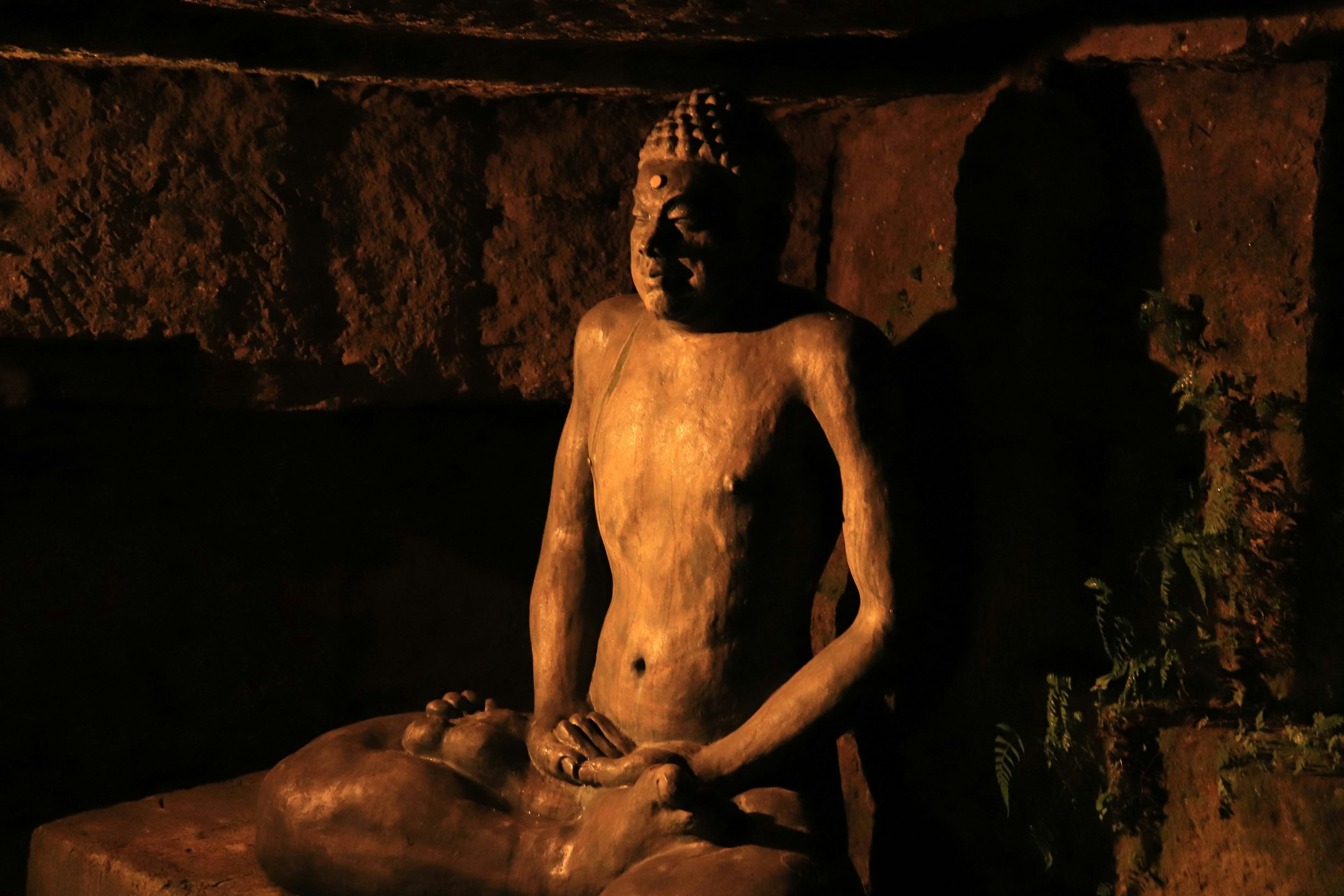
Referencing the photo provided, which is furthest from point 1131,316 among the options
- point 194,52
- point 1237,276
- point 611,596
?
point 194,52

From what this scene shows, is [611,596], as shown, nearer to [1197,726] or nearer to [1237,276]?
[1197,726]

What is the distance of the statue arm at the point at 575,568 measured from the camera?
9.84 ft

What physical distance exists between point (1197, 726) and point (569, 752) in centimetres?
122

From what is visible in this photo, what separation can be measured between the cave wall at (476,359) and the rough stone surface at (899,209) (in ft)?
0.04

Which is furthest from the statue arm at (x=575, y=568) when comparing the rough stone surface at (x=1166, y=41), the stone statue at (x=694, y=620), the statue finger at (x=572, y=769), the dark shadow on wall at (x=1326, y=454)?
the dark shadow on wall at (x=1326, y=454)

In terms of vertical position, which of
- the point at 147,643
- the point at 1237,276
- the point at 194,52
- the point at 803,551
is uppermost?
the point at 194,52

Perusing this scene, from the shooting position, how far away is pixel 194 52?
3115mm

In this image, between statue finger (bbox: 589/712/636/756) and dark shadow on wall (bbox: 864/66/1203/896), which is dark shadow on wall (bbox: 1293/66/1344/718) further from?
statue finger (bbox: 589/712/636/756)

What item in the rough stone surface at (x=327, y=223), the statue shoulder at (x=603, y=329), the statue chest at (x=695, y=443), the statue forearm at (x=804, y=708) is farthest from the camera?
the rough stone surface at (x=327, y=223)

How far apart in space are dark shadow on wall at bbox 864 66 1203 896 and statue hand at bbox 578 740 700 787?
1.68 ft

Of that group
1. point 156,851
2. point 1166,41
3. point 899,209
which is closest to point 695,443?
point 899,209

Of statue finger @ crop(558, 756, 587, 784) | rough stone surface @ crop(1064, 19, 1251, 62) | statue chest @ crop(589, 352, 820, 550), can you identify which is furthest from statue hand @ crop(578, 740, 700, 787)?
rough stone surface @ crop(1064, 19, 1251, 62)

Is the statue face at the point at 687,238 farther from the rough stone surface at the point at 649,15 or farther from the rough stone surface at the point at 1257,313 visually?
the rough stone surface at the point at 1257,313

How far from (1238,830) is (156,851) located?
2.26 meters
